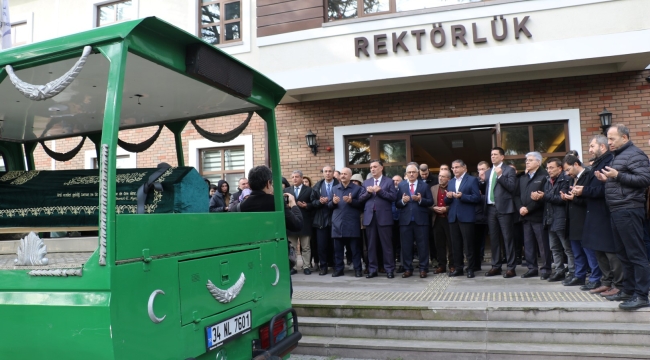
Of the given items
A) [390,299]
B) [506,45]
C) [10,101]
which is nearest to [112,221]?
[10,101]

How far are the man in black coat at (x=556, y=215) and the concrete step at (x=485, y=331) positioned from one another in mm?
1781

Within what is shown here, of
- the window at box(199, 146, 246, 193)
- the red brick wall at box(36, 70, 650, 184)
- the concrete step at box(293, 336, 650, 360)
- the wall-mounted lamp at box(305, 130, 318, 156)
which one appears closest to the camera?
the concrete step at box(293, 336, 650, 360)

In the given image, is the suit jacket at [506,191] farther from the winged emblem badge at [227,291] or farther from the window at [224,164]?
the window at [224,164]

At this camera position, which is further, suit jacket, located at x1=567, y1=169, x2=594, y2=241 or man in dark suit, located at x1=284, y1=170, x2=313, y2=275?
man in dark suit, located at x1=284, y1=170, x2=313, y2=275

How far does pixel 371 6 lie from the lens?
9984mm

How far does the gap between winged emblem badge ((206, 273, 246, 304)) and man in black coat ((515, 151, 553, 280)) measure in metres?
5.08

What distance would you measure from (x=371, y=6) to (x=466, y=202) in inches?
187

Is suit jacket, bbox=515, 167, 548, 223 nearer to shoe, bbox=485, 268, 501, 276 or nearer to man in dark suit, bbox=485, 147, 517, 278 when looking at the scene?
man in dark suit, bbox=485, 147, 517, 278

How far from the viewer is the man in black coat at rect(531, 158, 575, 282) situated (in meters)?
6.60

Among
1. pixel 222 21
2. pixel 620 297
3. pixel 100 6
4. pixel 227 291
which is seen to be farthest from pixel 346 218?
pixel 100 6

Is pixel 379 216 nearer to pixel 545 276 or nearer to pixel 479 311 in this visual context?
pixel 545 276

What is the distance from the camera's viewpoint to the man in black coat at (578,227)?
6.16 meters

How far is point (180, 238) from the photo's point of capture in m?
2.93

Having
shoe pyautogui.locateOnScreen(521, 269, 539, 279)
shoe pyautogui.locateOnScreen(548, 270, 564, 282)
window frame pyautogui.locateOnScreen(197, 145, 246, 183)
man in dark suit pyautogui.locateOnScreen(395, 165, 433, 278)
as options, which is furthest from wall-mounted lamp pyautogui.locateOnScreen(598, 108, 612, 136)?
window frame pyautogui.locateOnScreen(197, 145, 246, 183)
